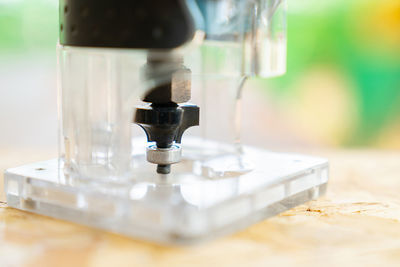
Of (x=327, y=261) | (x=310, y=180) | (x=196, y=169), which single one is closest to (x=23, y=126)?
(x=196, y=169)

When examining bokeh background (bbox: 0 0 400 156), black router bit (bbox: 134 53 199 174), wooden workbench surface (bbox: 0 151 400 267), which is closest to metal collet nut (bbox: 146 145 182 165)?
black router bit (bbox: 134 53 199 174)

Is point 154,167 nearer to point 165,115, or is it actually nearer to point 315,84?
point 165,115

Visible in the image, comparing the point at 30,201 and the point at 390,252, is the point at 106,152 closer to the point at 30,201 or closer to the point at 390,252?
the point at 30,201

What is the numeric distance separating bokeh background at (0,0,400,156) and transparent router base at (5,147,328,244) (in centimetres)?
59

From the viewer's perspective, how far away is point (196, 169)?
673 mm

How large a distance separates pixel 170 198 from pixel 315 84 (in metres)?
0.78

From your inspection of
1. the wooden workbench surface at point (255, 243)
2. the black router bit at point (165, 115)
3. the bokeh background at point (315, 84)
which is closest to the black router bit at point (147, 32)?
the black router bit at point (165, 115)

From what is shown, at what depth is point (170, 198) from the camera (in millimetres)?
521

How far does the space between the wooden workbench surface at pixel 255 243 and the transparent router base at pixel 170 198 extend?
1 centimetres

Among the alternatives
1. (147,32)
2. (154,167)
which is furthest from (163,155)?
(147,32)

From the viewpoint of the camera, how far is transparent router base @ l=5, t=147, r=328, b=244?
48 centimetres

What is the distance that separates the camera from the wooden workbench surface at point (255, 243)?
0.46m

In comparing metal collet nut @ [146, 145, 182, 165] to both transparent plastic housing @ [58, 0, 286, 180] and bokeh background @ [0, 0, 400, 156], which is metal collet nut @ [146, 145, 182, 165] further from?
bokeh background @ [0, 0, 400, 156]

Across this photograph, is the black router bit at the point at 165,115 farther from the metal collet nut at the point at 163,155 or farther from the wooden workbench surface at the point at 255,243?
the wooden workbench surface at the point at 255,243
